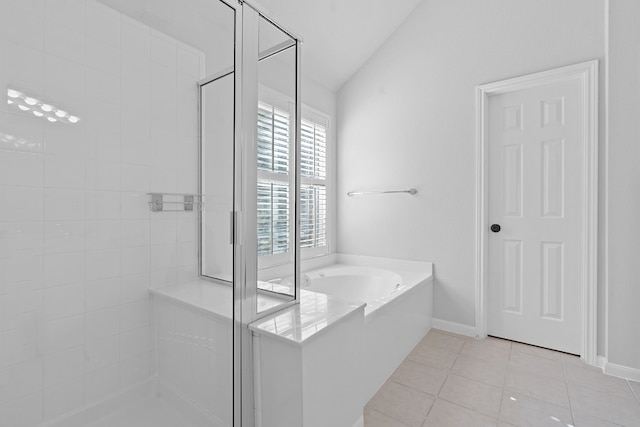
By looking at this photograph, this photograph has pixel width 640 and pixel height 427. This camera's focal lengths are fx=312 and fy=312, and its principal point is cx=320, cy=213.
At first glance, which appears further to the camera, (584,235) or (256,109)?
(584,235)

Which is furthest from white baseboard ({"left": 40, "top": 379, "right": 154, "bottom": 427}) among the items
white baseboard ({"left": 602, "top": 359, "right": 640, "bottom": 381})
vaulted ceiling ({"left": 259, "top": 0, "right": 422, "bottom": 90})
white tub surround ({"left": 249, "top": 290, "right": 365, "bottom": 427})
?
white baseboard ({"left": 602, "top": 359, "right": 640, "bottom": 381})

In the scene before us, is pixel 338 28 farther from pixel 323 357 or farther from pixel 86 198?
pixel 323 357

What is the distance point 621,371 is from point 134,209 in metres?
2.87

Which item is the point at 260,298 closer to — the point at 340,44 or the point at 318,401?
the point at 318,401

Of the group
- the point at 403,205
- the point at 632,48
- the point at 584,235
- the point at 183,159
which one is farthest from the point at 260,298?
the point at 632,48

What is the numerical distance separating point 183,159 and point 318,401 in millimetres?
1074

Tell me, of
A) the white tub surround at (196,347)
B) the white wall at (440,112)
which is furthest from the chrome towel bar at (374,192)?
the white tub surround at (196,347)

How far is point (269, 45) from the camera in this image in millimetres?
1439

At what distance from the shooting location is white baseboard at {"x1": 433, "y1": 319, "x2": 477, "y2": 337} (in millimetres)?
2582

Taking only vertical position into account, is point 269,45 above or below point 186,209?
above

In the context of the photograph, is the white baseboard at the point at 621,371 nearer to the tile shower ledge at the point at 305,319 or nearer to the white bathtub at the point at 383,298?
the white bathtub at the point at 383,298

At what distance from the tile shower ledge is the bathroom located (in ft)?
0.04

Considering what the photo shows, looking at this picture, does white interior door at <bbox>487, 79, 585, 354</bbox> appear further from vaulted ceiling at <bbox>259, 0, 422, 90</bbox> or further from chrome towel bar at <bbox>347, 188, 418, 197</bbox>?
vaulted ceiling at <bbox>259, 0, 422, 90</bbox>

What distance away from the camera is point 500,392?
182 centimetres
